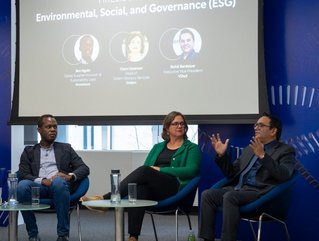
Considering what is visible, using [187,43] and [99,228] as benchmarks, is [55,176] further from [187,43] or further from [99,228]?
[187,43]

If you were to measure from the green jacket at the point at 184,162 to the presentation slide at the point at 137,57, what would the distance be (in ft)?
1.31

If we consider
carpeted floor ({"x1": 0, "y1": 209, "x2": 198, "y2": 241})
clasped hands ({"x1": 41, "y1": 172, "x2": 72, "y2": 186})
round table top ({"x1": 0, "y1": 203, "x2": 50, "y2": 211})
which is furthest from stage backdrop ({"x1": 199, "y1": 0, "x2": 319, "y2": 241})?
round table top ({"x1": 0, "y1": 203, "x2": 50, "y2": 211})

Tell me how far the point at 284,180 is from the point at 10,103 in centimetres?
320

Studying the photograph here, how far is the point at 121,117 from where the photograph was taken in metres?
5.64

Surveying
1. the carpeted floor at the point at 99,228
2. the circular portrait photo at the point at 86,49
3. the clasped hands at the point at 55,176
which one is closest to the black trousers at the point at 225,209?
the carpeted floor at the point at 99,228

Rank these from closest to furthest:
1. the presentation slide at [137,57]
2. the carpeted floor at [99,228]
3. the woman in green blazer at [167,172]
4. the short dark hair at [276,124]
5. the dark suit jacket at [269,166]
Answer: the dark suit jacket at [269,166] → the short dark hair at [276,124] → the woman in green blazer at [167,172] → the presentation slide at [137,57] → the carpeted floor at [99,228]

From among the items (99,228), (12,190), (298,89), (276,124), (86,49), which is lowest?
(99,228)

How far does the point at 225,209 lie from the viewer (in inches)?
169

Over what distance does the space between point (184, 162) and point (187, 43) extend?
1098mm

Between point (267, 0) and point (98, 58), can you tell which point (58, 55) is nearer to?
point (98, 58)

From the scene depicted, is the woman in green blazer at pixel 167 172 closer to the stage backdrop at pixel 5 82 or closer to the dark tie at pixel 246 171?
the dark tie at pixel 246 171

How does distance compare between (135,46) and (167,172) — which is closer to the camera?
(167,172)

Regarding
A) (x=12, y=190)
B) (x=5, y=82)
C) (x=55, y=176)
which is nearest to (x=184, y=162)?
(x=55, y=176)

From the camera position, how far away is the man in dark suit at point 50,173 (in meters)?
4.88
